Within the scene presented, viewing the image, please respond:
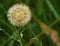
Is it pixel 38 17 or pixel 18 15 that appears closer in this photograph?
pixel 18 15

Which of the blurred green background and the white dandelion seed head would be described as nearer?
the white dandelion seed head

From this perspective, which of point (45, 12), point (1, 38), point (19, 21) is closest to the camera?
point (19, 21)

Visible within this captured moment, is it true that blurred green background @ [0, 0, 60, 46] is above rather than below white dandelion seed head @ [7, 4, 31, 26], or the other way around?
below

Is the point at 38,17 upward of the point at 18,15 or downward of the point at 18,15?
downward

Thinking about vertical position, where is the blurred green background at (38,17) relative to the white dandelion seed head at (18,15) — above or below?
below

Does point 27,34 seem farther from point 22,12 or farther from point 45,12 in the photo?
point 22,12

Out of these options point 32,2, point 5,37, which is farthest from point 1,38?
point 32,2

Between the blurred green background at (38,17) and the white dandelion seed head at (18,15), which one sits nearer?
the white dandelion seed head at (18,15)

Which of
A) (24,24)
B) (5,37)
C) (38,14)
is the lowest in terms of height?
(5,37)
